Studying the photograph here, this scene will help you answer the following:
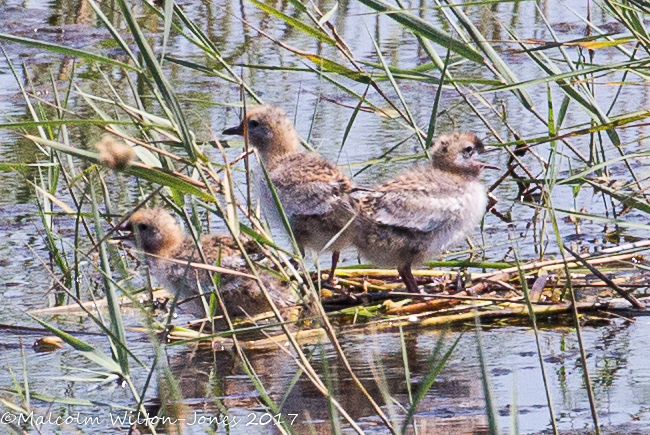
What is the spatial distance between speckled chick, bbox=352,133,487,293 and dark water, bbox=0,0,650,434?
0.58ft

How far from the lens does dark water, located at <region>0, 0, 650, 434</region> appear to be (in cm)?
377

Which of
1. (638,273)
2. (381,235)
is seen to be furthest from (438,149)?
(638,273)

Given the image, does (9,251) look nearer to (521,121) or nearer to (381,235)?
(381,235)

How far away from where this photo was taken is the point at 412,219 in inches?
192

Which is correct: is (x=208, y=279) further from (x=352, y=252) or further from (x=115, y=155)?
(x=115, y=155)

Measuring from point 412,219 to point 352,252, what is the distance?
2.68 feet

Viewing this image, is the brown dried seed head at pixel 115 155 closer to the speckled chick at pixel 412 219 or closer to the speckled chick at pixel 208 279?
the speckled chick at pixel 208 279

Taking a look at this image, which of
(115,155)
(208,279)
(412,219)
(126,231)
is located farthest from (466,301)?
(115,155)

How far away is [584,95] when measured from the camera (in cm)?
436

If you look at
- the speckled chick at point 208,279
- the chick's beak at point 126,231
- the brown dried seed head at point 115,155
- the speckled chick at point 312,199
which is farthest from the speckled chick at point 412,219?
the brown dried seed head at point 115,155

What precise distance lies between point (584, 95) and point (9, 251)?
9.58 feet

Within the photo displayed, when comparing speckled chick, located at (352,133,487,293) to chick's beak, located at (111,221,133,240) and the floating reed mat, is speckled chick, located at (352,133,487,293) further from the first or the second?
chick's beak, located at (111,221,133,240)

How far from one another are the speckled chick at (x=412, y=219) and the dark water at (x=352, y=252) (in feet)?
0.58

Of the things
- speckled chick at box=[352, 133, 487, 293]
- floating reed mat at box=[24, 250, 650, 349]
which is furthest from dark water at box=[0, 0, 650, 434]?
speckled chick at box=[352, 133, 487, 293]
